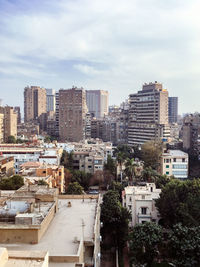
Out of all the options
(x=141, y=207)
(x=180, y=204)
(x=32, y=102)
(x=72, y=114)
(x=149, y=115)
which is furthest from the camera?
(x=32, y=102)

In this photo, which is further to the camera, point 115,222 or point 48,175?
point 48,175

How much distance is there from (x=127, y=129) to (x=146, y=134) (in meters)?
12.5

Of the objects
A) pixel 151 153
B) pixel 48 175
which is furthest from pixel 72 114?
pixel 48 175

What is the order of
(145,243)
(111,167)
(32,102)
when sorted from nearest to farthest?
(145,243), (111,167), (32,102)

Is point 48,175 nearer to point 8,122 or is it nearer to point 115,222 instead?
point 115,222

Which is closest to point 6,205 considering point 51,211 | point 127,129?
point 51,211

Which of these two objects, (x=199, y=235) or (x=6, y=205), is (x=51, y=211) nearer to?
(x=6, y=205)

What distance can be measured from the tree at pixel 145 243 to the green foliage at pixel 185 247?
118 cm

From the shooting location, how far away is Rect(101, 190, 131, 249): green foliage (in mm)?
24781

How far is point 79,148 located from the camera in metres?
65.9

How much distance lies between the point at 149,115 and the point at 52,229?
75.6m

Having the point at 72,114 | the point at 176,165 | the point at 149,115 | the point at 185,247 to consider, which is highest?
the point at 72,114

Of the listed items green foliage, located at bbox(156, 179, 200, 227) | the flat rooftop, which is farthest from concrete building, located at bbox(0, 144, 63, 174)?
the flat rooftop

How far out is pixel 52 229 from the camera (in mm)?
15930
